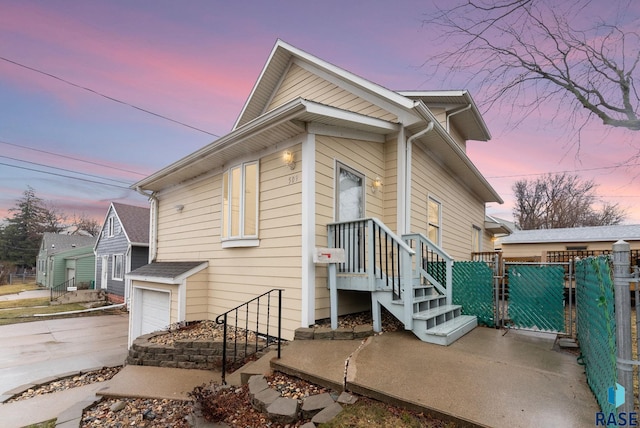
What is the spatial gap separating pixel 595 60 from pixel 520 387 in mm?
6810

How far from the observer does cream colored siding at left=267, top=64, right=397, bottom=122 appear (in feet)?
22.4

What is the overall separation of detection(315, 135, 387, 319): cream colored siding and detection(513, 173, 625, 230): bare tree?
91.5 ft

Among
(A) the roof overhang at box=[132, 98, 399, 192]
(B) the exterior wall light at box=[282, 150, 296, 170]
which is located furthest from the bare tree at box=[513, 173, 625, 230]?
(B) the exterior wall light at box=[282, 150, 296, 170]

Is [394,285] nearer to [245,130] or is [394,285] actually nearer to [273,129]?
[273,129]

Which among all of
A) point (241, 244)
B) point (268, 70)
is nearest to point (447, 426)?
point (241, 244)

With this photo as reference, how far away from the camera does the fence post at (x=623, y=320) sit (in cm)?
199

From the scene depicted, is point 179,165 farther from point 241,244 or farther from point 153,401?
point 153,401

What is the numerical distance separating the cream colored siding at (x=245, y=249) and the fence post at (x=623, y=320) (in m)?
3.81

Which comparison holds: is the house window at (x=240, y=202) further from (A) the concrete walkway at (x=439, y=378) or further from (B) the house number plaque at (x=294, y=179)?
(A) the concrete walkway at (x=439, y=378)

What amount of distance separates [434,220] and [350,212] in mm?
3327

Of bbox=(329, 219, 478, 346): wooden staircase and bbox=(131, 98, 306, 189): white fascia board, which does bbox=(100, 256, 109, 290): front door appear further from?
bbox=(329, 219, 478, 346): wooden staircase

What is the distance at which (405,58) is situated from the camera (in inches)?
270

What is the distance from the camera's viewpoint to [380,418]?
→ 282cm

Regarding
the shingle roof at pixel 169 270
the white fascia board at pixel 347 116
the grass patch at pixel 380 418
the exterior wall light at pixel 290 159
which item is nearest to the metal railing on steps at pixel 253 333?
the shingle roof at pixel 169 270
